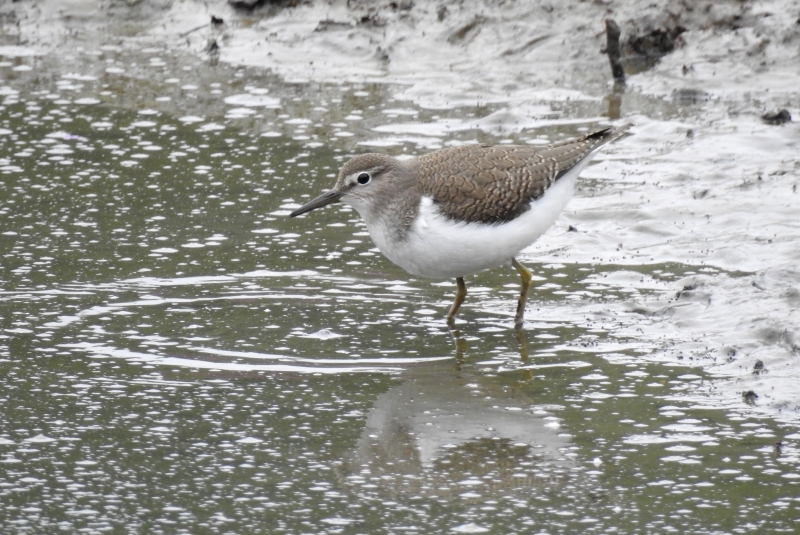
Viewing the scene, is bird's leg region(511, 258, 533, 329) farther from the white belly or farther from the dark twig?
the dark twig

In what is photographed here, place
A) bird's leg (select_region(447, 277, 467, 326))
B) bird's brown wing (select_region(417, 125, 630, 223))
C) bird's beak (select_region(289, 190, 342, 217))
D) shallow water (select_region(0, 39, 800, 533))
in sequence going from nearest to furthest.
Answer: shallow water (select_region(0, 39, 800, 533))
bird's brown wing (select_region(417, 125, 630, 223))
bird's leg (select_region(447, 277, 467, 326))
bird's beak (select_region(289, 190, 342, 217))

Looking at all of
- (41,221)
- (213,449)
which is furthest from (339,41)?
(213,449)

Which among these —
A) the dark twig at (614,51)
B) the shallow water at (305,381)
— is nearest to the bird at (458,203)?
the shallow water at (305,381)

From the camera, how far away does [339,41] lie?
12.6 m

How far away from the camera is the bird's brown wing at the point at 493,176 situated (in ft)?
22.2

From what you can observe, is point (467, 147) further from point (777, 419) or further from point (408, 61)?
point (408, 61)

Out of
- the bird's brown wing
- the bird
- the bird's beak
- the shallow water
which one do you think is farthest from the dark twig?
the bird's beak

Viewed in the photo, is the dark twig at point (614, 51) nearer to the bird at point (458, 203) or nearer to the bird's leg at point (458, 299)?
the bird at point (458, 203)

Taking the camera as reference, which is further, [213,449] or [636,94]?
[636,94]

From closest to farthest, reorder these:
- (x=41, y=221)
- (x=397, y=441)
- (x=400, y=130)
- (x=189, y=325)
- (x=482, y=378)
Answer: (x=397, y=441) < (x=482, y=378) < (x=189, y=325) < (x=41, y=221) < (x=400, y=130)

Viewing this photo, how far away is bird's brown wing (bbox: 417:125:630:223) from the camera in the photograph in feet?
22.2

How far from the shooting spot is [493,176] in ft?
23.1

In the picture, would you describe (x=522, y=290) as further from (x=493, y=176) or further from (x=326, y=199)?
(x=326, y=199)

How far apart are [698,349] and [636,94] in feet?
16.6
